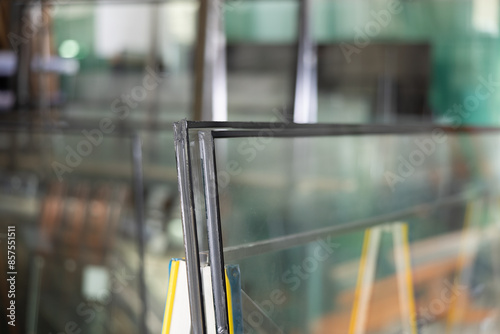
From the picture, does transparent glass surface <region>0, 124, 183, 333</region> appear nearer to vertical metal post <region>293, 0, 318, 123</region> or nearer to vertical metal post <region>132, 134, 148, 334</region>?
vertical metal post <region>132, 134, 148, 334</region>

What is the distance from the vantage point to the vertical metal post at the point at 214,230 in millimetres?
1302

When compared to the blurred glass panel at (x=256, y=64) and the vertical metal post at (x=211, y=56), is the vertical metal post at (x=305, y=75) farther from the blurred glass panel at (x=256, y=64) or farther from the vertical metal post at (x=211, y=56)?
the vertical metal post at (x=211, y=56)

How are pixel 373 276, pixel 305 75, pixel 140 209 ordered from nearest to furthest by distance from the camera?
pixel 373 276 → pixel 140 209 → pixel 305 75

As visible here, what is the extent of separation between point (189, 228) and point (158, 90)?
150 inches

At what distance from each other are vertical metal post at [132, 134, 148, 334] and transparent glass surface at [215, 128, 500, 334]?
30.7 inches

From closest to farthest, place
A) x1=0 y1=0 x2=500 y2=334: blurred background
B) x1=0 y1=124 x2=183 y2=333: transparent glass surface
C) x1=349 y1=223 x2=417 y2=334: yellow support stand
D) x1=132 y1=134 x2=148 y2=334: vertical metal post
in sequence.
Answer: x1=349 y1=223 x2=417 y2=334: yellow support stand < x1=0 y1=124 x2=183 y2=333: transparent glass surface < x1=132 y1=134 x2=148 y2=334: vertical metal post < x1=0 y1=0 x2=500 y2=334: blurred background

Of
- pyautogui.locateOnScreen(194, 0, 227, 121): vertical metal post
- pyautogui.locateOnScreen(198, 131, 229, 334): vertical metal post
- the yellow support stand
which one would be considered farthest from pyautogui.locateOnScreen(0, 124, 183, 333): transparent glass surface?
pyautogui.locateOnScreen(198, 131, 229, 334): vertical metal post

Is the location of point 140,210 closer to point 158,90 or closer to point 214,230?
point 158,90

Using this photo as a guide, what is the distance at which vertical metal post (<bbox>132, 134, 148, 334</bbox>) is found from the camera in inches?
129

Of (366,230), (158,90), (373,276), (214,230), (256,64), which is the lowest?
(373,276)

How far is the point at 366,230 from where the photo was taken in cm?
231

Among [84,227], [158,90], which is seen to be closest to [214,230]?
[84,227]

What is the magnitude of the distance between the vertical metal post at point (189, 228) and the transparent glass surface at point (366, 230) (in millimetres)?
119

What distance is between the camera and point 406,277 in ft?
8.04
